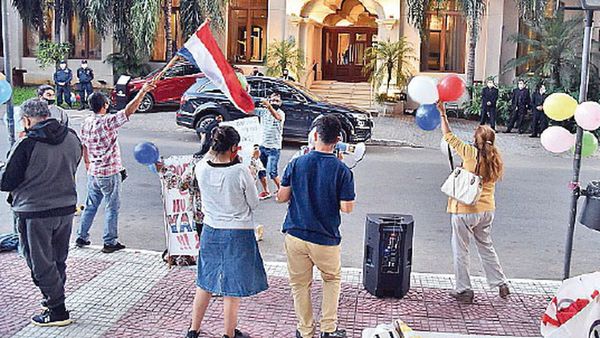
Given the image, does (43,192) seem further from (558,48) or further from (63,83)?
(558,48)

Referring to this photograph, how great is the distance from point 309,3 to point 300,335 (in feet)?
73.4

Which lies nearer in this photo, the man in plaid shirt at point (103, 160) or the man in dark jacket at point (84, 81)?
the man in plaid shirt at point (103, 160)

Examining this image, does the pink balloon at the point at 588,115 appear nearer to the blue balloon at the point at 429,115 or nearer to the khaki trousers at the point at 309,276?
the blue balloon at the point at 429,115

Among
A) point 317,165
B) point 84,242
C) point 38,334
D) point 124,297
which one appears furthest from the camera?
point 84,242

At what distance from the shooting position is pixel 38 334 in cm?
571

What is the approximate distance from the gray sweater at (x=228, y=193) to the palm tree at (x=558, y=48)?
1964 cm

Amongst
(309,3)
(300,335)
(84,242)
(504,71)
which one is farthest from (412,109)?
(300,335)

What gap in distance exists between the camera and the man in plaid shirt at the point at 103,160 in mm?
7688

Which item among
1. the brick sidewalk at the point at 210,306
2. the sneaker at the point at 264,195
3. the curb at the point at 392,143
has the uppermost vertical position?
the curb at the point at 392,143

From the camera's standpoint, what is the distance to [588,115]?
233 inches

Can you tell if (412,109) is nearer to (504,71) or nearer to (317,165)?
(504,71)

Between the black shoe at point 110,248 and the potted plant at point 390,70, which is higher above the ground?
the potted plant at point 390,70

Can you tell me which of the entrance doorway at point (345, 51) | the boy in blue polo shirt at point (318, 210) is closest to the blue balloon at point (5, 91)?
the boy in blue polo shirt at point (318, 210)

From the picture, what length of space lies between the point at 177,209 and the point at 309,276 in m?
2.30
